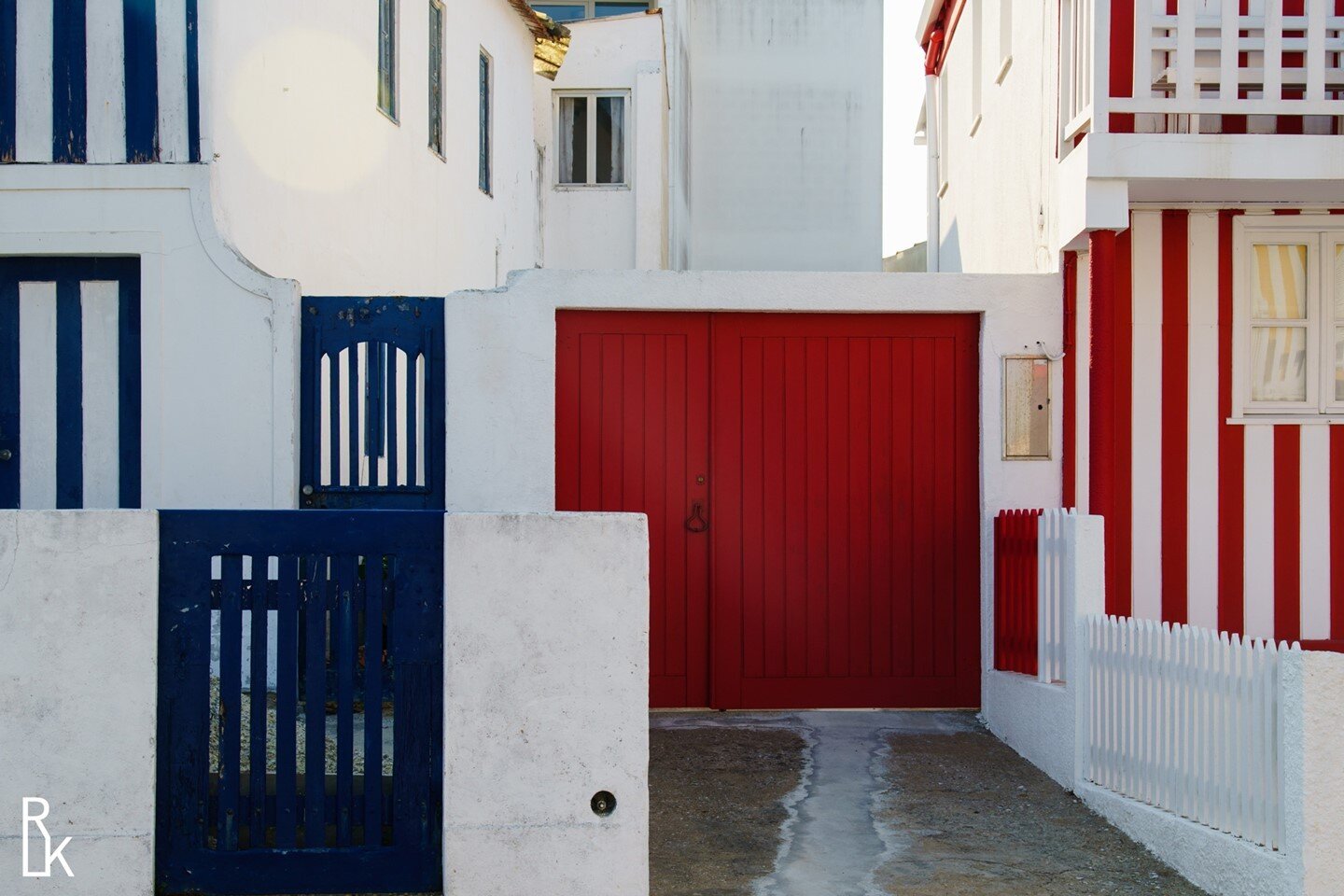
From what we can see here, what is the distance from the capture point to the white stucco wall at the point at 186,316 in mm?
7703

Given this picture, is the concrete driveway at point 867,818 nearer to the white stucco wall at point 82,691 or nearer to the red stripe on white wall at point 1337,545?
the white stucco wall at point 82,691

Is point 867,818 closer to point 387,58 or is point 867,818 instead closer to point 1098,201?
point 1098,201

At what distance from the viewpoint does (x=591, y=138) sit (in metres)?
17.7

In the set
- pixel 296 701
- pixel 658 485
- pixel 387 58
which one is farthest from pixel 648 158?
pixel 296 701

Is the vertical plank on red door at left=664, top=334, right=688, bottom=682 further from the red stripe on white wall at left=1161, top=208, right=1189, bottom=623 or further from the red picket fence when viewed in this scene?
the red stripe on white wall at left=1161, top=208, right=1189, bottom=623

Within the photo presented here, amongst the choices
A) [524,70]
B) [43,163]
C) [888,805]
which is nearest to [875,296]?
[888,805]

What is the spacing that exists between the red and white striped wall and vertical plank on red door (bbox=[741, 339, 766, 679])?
1.90m

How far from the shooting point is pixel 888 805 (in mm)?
6301

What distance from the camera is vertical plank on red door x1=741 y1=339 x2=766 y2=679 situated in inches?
324

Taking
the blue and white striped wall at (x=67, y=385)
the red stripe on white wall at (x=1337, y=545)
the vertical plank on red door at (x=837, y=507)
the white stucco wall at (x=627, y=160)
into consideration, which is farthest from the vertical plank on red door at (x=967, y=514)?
the white stucco wall at (x=627, y=160)

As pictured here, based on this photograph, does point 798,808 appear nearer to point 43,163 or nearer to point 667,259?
point 43,163

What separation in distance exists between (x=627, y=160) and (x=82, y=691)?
13.8 meters

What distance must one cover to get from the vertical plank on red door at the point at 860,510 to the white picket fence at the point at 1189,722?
74.1 inches

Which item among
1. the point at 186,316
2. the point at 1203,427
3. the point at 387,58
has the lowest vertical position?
the point at 1203,427
